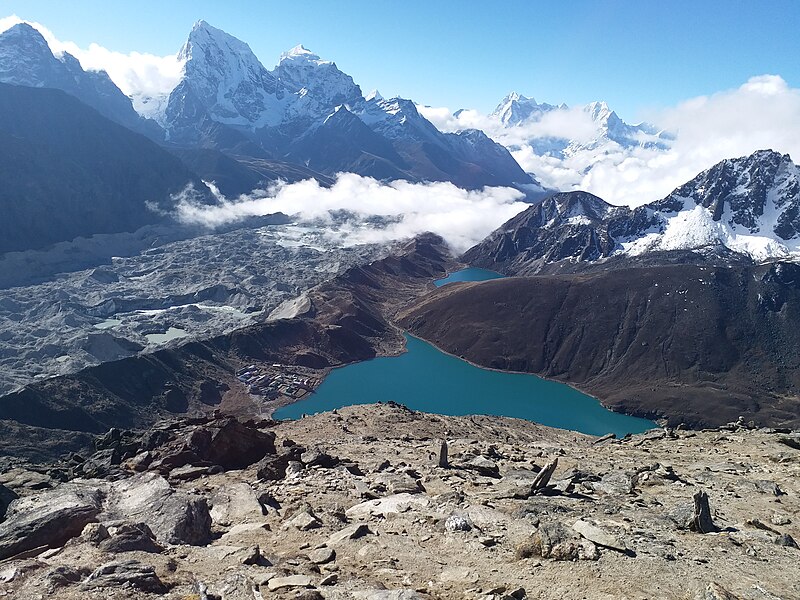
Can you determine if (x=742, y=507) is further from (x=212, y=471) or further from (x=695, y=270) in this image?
(x=695, y=270)

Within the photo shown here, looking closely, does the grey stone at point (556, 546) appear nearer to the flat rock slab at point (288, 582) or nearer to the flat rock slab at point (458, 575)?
the flat rock slab at point (458, 575)

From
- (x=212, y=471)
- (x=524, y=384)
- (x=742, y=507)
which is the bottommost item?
(x=524, y=384)

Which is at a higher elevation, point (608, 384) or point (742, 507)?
point (742, 507)

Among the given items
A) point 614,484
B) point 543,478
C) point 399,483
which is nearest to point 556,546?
point 543,478

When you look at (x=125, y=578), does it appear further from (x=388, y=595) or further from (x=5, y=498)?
(x=5, y=498)

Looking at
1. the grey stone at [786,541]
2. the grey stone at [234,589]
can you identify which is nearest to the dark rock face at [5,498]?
the grey stone at [234,589]

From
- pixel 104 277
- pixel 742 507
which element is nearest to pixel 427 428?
pixel 742 507

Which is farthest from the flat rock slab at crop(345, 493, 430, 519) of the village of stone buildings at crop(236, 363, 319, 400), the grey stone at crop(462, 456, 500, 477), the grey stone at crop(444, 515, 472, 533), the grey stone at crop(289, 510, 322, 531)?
the village of stone buildings at crop(236, 363, 319, 400)
